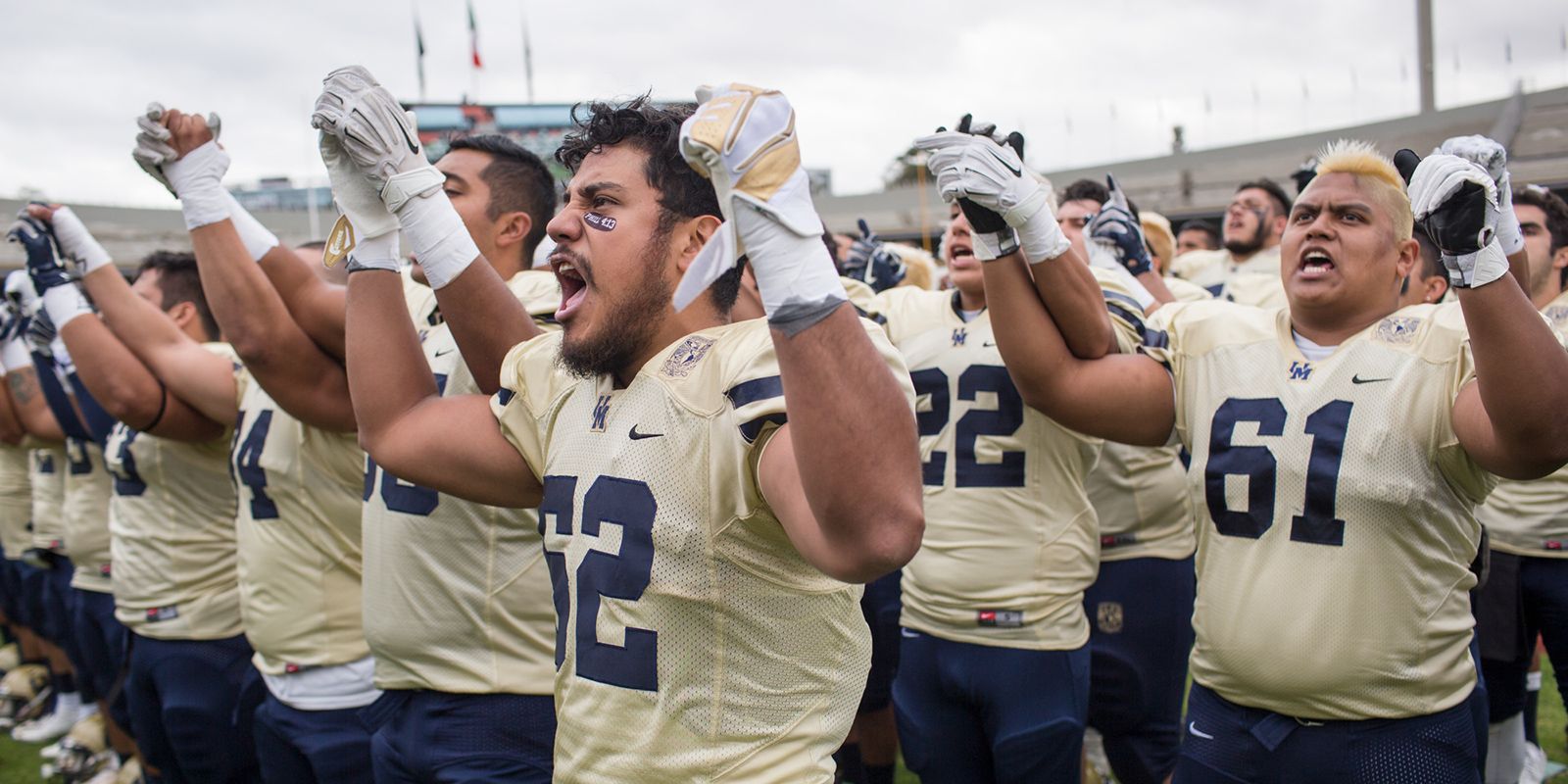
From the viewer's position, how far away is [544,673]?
272 cm

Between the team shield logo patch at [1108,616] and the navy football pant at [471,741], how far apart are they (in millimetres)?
2180

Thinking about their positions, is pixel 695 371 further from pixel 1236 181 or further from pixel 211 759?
pixel 1236 181

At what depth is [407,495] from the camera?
2.75m

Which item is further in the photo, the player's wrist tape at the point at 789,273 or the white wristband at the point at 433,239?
the white wristband at the point at 433,239

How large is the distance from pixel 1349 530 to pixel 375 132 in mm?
2222

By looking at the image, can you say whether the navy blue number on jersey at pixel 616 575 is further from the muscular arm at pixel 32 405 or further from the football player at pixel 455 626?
the muscular arm at pixel 32 405

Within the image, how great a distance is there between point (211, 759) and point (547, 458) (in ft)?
7.76

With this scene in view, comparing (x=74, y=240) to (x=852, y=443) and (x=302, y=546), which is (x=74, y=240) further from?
(x=852, y=443)

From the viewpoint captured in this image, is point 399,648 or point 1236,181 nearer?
point 399,648

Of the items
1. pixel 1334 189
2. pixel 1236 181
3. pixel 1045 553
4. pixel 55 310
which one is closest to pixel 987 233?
pixel 1334 189

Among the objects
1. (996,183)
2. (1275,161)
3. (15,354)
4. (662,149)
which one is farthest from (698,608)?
(1275,161)

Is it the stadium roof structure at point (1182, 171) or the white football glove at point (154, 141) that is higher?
the stadium roof structure at point (1182, 171)

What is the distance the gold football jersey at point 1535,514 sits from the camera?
404cm

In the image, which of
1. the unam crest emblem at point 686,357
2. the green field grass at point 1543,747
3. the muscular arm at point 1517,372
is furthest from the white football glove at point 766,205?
the green field grass at point 1543,747
